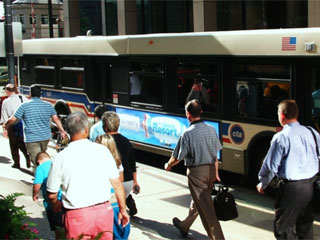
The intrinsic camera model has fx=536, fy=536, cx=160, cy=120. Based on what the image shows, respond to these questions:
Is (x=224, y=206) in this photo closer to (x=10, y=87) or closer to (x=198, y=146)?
(x=198, y=146)

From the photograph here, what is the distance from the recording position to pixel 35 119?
8.74 metres

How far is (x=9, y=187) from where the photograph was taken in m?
9.29

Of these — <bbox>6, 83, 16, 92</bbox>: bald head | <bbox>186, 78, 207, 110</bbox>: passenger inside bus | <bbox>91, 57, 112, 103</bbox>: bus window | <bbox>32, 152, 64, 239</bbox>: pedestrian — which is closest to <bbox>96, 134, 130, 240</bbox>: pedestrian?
<bbox>32, 152, 64, 239</bbox>: pedestrian

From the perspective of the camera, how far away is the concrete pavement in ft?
22.4

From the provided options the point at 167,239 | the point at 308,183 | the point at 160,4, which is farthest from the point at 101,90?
the point at 160,4

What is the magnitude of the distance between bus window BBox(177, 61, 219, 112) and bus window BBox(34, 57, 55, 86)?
5613mm

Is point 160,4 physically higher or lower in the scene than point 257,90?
higher

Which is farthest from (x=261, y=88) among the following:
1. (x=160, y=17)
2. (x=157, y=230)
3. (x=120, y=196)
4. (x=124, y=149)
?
(x=160, y=17)

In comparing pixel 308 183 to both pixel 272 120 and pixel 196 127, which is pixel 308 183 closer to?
pixel 196 127

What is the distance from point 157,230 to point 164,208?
3.41 ft

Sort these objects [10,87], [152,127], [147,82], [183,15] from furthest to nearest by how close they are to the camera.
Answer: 1. [183,15]
2. [147,82]
3. [152,127]
4. [10,87]

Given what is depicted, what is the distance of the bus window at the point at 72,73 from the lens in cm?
1345

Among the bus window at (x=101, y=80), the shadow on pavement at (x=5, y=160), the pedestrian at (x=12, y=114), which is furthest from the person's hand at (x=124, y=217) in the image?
the bus window at (x=101, y=80)

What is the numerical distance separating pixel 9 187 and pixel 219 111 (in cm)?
388
